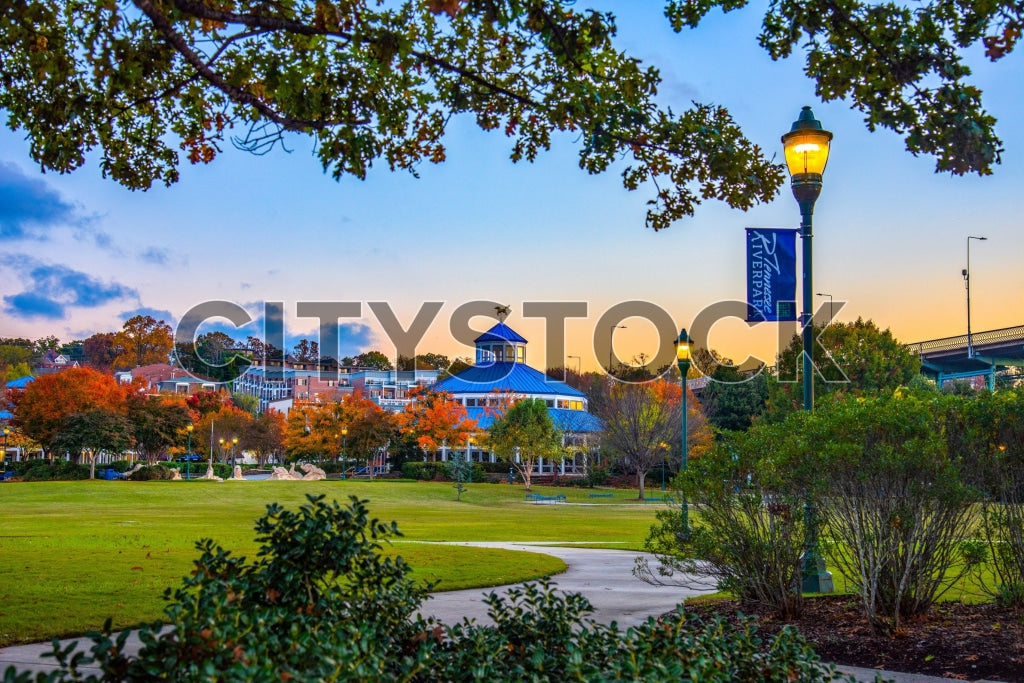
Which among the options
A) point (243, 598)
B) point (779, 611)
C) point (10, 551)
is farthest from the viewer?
point (10, 551)

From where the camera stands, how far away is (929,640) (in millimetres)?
7531

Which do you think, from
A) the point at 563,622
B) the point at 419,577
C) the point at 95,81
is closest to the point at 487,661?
the point at 563,622

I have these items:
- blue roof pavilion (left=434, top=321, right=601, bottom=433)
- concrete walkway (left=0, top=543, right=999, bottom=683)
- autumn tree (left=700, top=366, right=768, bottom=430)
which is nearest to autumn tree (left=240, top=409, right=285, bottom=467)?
blue roof pavilion (left=434, top=321, right=601, bottom=433)

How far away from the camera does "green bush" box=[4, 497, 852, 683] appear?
10.6 feet

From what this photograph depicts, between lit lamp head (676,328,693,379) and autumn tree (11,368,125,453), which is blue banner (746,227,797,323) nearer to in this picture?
lit lamp head (676,328,693,379)

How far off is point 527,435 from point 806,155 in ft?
143

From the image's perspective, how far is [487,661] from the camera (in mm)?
4090

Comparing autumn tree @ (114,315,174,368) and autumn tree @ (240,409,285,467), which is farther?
autumn tree @ (114,315,174,368)

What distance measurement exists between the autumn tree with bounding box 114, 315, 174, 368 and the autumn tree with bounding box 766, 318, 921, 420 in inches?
4460

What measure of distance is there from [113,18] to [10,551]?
11.3m

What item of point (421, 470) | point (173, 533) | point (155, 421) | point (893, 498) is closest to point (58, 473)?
point (155, 421)

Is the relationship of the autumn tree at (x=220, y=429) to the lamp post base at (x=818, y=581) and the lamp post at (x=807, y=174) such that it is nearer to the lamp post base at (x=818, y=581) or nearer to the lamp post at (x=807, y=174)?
the lamp post at (x=807, y=174)

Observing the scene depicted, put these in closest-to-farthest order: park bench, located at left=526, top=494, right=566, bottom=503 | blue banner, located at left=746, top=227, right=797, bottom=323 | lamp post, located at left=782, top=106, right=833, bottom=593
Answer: blue banner, located at left=746, top=227, right=797, bottom=323
lamp post, located at left=782, top=106, right=833, bottom=593
park bench, located at left=526, top=494, right=566, bottom=503

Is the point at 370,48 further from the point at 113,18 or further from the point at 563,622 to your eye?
the point at 563,622
